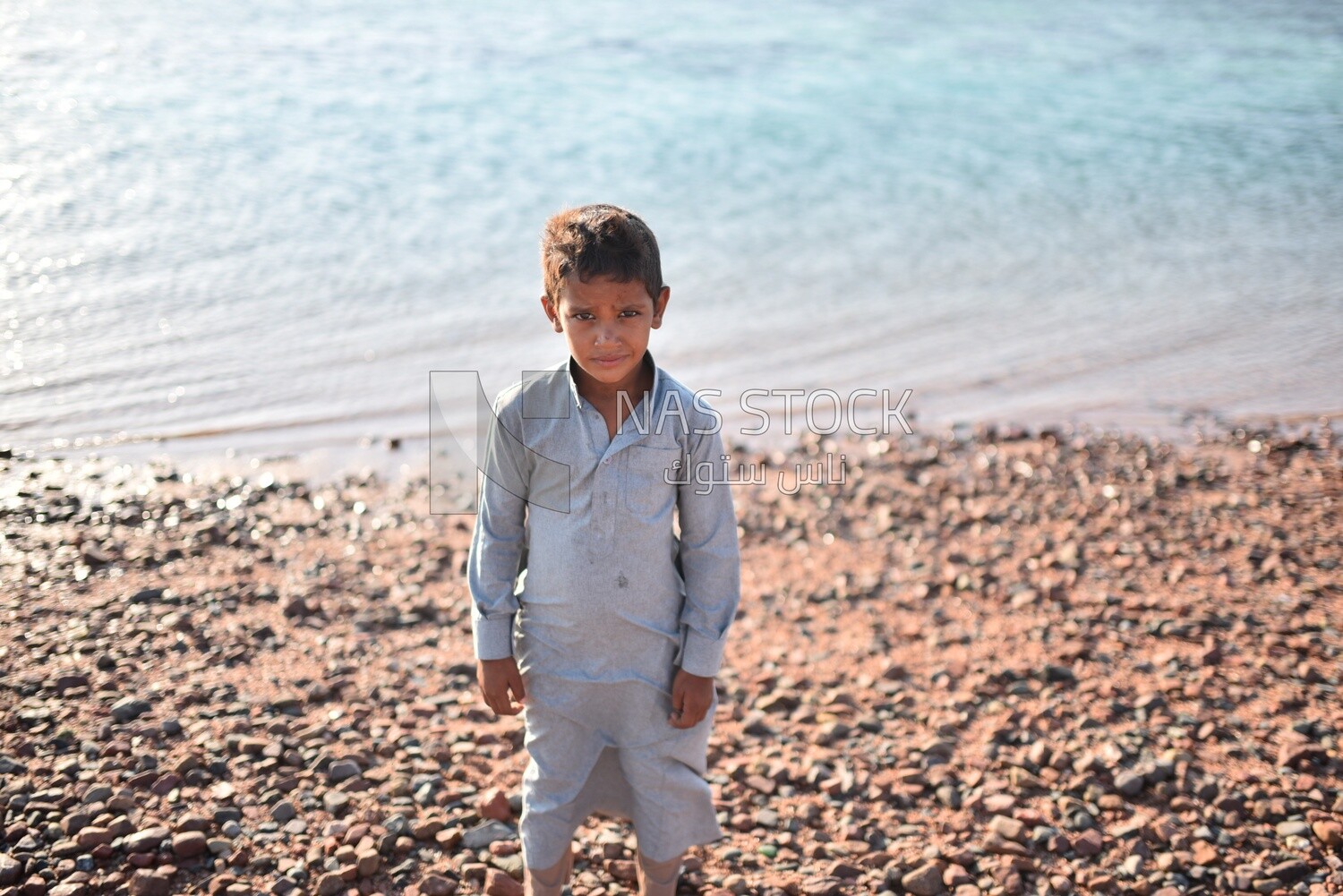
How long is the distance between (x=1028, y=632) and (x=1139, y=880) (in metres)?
1.34

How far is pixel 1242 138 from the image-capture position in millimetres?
12031

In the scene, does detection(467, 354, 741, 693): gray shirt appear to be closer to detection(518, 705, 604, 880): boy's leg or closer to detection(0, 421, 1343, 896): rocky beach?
detection(518, 705, 604, 880): boy's leg

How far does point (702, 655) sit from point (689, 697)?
0.33ft

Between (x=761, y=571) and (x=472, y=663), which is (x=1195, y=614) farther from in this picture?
(x=472, y=663)

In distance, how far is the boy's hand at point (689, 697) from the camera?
2.37 m

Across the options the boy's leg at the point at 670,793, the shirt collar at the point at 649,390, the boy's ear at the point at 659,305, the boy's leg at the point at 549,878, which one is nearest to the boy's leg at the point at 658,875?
the boy's leg at the point at 670,793

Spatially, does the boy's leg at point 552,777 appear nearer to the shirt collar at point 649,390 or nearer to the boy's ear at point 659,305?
the shirt collar at point 649,390

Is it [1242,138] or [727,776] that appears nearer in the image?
[727,776]

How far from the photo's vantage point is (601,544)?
7.59 ft

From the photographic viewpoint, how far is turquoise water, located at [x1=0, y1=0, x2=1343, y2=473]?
6648mm

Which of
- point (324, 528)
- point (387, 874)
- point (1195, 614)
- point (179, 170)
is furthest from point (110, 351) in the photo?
point (1195, 614)

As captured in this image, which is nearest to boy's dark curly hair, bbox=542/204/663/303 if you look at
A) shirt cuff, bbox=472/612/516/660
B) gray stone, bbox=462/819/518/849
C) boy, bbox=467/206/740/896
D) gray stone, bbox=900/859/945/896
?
boy, bbox=467/206/740/896

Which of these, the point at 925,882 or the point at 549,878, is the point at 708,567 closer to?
the point at 549,878

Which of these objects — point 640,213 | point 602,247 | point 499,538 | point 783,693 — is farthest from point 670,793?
point 640,213
